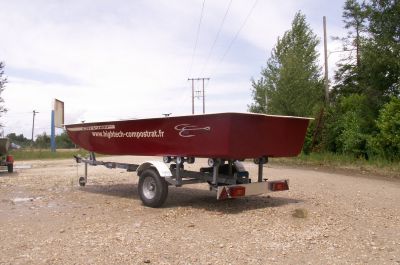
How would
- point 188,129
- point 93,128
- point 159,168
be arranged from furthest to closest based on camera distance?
1. point 93,128
2. point 159,168
3. point 188,129

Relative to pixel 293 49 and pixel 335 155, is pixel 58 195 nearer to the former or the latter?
pixel 335 155

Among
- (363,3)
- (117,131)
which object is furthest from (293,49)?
(117,131)

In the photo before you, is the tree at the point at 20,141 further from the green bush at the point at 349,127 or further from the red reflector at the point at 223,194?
the red reflector at the point at 223,194

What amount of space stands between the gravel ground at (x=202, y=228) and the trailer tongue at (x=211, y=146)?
47cm

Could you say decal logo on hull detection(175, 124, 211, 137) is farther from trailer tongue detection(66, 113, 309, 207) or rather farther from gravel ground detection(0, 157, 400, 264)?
gravel ground detection(0, 157, 400, 264)

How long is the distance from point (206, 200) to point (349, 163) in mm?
11292

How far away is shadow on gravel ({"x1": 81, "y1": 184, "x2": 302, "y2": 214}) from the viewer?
29.5 feet

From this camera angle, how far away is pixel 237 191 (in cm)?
829

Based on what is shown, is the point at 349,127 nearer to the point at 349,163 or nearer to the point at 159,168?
the point at 349,163

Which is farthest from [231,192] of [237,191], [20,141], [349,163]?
[20,141]

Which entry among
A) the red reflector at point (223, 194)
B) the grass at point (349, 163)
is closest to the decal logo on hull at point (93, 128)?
the red reflector at point (223, 194)

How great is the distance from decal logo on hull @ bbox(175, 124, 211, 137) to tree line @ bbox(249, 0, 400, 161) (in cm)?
1193

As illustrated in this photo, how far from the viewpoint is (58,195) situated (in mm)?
10984

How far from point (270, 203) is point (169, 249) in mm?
3944
